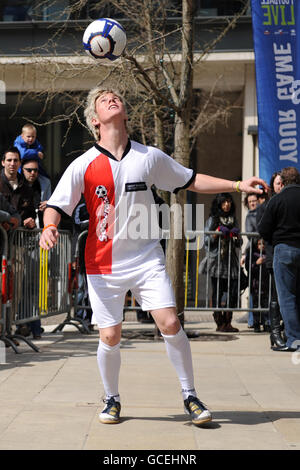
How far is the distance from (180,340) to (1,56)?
12068mm

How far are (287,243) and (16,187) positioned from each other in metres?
3.51

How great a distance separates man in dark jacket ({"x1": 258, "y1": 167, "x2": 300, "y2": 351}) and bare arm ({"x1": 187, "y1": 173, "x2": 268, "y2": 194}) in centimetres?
356

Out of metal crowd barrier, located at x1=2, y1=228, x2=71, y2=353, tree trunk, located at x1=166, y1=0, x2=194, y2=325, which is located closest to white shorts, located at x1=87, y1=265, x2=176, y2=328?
metal crowd barrier, located at x1=2, y1=228, x2=71, y2=353

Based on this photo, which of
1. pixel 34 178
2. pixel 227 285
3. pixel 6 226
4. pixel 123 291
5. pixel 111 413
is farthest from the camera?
pixel 227 285

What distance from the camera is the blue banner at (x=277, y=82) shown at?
35.8ft

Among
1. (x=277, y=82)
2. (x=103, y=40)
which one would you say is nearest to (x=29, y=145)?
(x=277, y=82)

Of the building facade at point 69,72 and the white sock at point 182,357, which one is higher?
the building facade at point 69,72

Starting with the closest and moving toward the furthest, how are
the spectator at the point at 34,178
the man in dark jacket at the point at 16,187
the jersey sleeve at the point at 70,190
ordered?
1. the jersey sleeve at the point at 70,190
2. the man in dark jacket at the point at 16,187
3. the spectator at the point at 34,178

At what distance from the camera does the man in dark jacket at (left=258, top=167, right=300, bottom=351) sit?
9.01 m

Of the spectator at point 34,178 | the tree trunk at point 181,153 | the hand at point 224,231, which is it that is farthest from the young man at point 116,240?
the hand at point 224,231

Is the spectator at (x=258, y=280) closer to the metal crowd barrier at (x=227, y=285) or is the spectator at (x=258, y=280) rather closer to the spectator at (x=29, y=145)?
the metal crowd barrier at (x=227, y=285)

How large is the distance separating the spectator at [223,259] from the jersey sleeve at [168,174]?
585 cm

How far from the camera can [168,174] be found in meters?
5.58

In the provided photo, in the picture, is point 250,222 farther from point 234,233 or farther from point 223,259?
point 223,259
